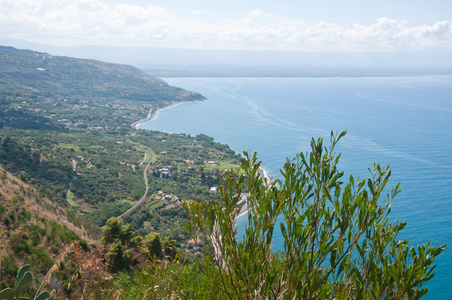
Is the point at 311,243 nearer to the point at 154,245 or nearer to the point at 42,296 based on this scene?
the point at 42,296

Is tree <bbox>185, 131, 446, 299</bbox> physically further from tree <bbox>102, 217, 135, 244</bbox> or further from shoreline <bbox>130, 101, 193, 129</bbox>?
shoreline <bbox>130, 101, 193, 129</bbox>

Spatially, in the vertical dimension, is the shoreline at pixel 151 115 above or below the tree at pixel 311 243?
below

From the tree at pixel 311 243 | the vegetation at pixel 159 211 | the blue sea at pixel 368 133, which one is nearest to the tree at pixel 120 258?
the vegetation at pixel 159 211

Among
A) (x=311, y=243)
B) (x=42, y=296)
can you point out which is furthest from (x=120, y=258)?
(x=42, y=296)

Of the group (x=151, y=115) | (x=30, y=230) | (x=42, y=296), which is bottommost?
(x=151, y=115)

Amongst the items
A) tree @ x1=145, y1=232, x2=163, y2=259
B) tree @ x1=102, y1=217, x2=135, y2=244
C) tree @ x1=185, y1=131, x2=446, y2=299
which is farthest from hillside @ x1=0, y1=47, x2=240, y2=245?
tree @ x1=145, y1=232, x2=163, y2=259

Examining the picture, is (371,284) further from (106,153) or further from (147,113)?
(147,113)

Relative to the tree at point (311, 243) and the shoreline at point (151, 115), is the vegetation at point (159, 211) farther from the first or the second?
the shoreline at point (151, 115)

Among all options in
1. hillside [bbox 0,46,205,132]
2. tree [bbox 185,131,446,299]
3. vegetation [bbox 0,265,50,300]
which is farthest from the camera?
hillside [bbox 0,46,205,132]
